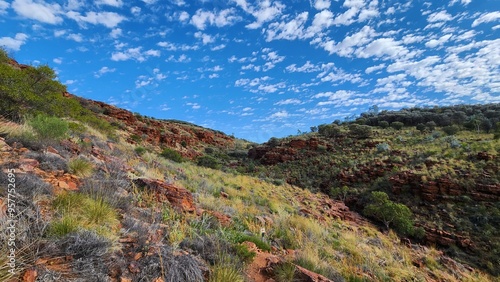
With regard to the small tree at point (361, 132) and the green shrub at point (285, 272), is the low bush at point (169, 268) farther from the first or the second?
the small tree at point (361, 132)

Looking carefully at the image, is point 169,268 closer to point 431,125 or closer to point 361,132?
point 361,132

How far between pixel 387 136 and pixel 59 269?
3567cm

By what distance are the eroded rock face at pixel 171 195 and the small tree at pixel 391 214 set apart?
1390 cm

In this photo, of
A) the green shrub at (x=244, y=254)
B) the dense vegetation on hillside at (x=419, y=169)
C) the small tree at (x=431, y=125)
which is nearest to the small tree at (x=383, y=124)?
the dense vegetation on hillside at (x=419, y=169)

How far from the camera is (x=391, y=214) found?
15688 mm

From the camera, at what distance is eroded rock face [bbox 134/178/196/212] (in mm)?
5475

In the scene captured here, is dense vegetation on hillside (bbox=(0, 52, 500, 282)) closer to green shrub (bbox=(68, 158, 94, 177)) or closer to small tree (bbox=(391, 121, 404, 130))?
green shrub (bbox=(68, 158, 94, 177))

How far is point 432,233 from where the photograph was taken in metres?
14.7

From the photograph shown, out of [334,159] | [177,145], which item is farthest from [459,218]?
[177,145]

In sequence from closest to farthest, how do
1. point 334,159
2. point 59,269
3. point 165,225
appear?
point 59,269, point 165,225, point 334,159

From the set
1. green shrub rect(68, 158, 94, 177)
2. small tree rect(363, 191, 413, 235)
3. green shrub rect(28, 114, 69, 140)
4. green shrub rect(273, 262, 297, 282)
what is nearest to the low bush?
green shrub rect(273, 262, 297, 282)

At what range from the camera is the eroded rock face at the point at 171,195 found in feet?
18.0

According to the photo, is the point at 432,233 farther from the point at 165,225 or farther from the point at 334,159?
the point at 165,225

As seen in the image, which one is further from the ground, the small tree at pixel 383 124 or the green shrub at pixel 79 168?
the small tree at pixel 383 124
